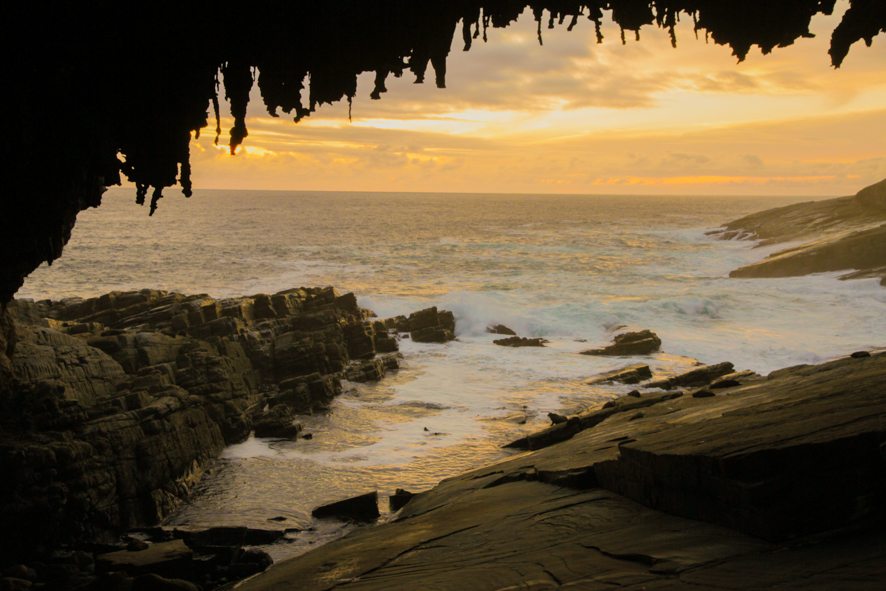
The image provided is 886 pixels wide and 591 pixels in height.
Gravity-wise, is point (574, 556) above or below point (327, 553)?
above

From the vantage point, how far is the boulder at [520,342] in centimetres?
2839

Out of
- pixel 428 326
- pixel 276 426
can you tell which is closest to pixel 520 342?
pixel 428 326

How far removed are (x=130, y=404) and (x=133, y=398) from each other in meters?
0.14

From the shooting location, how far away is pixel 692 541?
5969 millimetres

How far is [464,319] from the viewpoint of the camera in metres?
33.0

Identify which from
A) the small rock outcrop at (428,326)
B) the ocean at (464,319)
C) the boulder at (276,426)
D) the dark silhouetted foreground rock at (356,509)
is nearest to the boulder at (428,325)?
the small rock outcrop at (428,326)

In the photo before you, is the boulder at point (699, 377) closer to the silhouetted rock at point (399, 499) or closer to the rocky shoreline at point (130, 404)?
the rocky shoreline at point (130, 404)

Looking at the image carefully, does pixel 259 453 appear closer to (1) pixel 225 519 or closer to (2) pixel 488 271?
(1) pixel 225 519

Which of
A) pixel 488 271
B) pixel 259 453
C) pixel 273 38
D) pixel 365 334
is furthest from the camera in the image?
pixel 488 271

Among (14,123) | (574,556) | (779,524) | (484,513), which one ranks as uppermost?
(14,123)

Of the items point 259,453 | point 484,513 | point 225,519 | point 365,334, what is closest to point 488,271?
point 365,334

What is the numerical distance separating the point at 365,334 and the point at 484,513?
58.4 ft

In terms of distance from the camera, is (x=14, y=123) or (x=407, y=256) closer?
(x=14, y=123)

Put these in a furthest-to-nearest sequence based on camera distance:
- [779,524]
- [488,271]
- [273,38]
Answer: [488,271] → [273,38] → [779,524]
